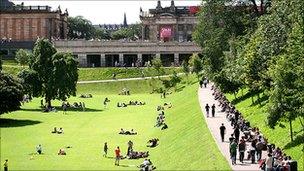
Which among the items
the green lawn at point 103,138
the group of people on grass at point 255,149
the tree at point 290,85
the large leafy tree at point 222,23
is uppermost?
the large leafy tree at point 222,23

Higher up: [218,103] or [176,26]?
[176,26]

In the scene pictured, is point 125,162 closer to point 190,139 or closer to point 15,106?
point 190,139

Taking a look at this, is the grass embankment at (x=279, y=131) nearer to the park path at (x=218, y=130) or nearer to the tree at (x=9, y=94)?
the park path at (x=218, y=130)

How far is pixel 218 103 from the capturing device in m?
57.2

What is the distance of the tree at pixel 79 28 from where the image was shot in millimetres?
176962

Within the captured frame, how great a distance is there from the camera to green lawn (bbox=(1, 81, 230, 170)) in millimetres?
35312

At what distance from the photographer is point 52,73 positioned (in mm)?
72812

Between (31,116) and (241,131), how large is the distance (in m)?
27.8

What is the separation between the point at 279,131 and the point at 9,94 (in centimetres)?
2926

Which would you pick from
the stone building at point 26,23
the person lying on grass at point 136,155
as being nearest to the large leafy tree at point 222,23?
the person lying on grass at point 136,155

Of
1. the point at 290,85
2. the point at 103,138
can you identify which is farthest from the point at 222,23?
the point at 290,85

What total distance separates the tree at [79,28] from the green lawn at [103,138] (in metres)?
104

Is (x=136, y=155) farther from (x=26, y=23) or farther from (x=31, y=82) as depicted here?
(x=26, y=23)

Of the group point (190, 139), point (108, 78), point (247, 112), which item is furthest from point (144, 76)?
point (190, 139)
